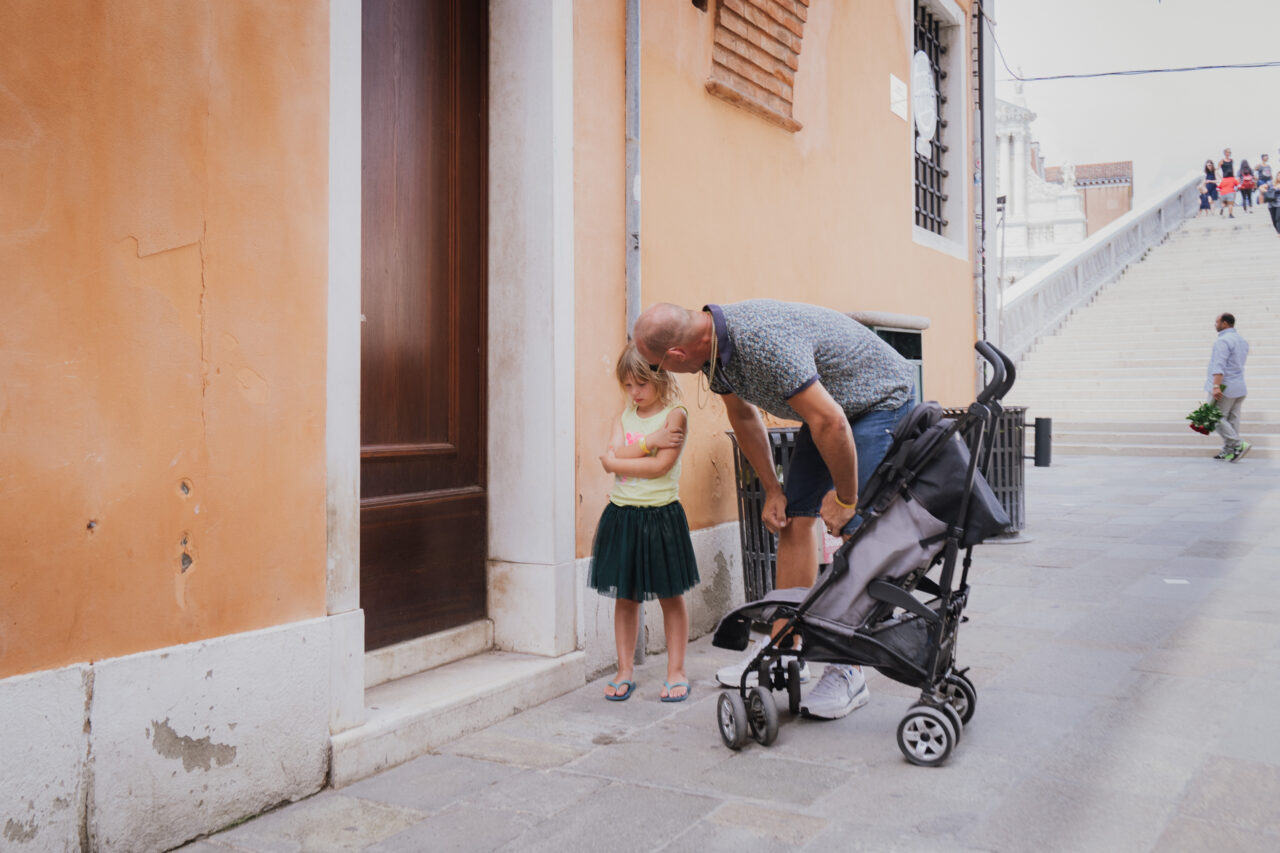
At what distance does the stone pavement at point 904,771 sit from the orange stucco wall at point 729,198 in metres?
1.23

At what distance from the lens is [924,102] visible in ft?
32.3

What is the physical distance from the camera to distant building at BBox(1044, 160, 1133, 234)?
54875 millimetres

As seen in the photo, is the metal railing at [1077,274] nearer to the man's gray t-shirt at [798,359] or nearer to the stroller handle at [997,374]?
the man's gray t-shirt at [798,359]

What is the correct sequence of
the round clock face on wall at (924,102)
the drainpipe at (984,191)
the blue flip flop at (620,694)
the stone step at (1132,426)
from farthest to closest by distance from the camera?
the stone step at (1132,426) → the drainpipe at (984,191) → the round clock face on wall at (924,102) → the blue flip flop at (620,694)

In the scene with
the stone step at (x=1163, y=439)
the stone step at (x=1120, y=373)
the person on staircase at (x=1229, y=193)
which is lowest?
the stone step at (x=1163, y=439)

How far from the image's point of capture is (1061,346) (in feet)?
67.0

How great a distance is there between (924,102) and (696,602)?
633 centimetres

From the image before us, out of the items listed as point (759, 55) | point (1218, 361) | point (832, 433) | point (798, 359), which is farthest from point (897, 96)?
point (1218, 361)

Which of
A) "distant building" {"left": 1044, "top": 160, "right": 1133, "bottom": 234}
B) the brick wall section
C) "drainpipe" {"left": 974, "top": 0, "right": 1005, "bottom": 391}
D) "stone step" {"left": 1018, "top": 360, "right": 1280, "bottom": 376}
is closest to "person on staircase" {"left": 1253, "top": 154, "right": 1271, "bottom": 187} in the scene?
"stone step" {"left": 1018, "top": 360, "right": 1280, "bottom": 376}

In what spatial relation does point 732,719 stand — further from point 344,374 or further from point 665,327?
point 344,374

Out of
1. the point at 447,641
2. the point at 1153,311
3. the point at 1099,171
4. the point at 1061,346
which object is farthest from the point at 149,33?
the point at 1099,171

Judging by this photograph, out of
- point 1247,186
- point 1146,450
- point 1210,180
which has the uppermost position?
point 1210,180

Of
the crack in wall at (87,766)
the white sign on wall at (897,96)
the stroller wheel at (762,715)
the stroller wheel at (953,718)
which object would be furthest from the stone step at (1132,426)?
the crack in wall at (87,766)

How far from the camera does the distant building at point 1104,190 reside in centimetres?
5488
